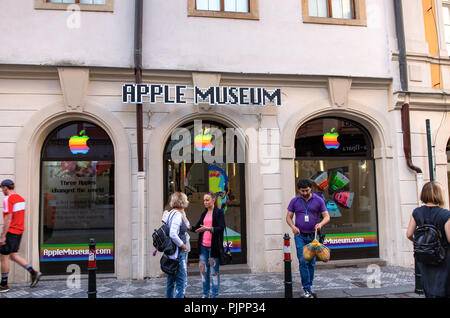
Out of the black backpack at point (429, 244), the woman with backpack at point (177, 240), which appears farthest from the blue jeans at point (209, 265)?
the black backpack at point (429, 244)

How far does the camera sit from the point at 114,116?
745cm

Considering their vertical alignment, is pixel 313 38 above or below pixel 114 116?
above

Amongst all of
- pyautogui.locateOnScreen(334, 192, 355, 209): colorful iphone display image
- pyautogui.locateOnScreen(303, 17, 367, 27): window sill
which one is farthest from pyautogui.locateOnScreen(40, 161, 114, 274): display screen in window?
pyautogui.locateOnScreen(303, 17, 367, 27): window sill

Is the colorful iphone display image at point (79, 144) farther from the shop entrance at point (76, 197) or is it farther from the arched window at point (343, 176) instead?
the arched window at point (343, 176)

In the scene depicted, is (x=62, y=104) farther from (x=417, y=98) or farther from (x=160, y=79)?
(x=417, y=98)

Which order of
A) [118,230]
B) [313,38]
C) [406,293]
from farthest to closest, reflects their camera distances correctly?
[313,38] → [118,230] → [406,293]

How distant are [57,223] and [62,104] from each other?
2499mm

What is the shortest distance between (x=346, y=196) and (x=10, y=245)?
7.14m

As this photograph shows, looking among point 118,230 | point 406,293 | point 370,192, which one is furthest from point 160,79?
point 406,293

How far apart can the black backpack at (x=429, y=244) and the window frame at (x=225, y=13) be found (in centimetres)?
600

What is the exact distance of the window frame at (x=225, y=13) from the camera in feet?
25.5

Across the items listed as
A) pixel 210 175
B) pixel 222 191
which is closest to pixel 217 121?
pixel 210 175

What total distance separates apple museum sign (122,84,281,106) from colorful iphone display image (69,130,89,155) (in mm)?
1340

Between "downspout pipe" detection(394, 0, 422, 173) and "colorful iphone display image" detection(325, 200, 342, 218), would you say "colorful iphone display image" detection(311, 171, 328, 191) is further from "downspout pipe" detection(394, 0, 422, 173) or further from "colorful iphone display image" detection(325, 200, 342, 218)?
"downspout pipe" detection(394, 0, 422, 173)
